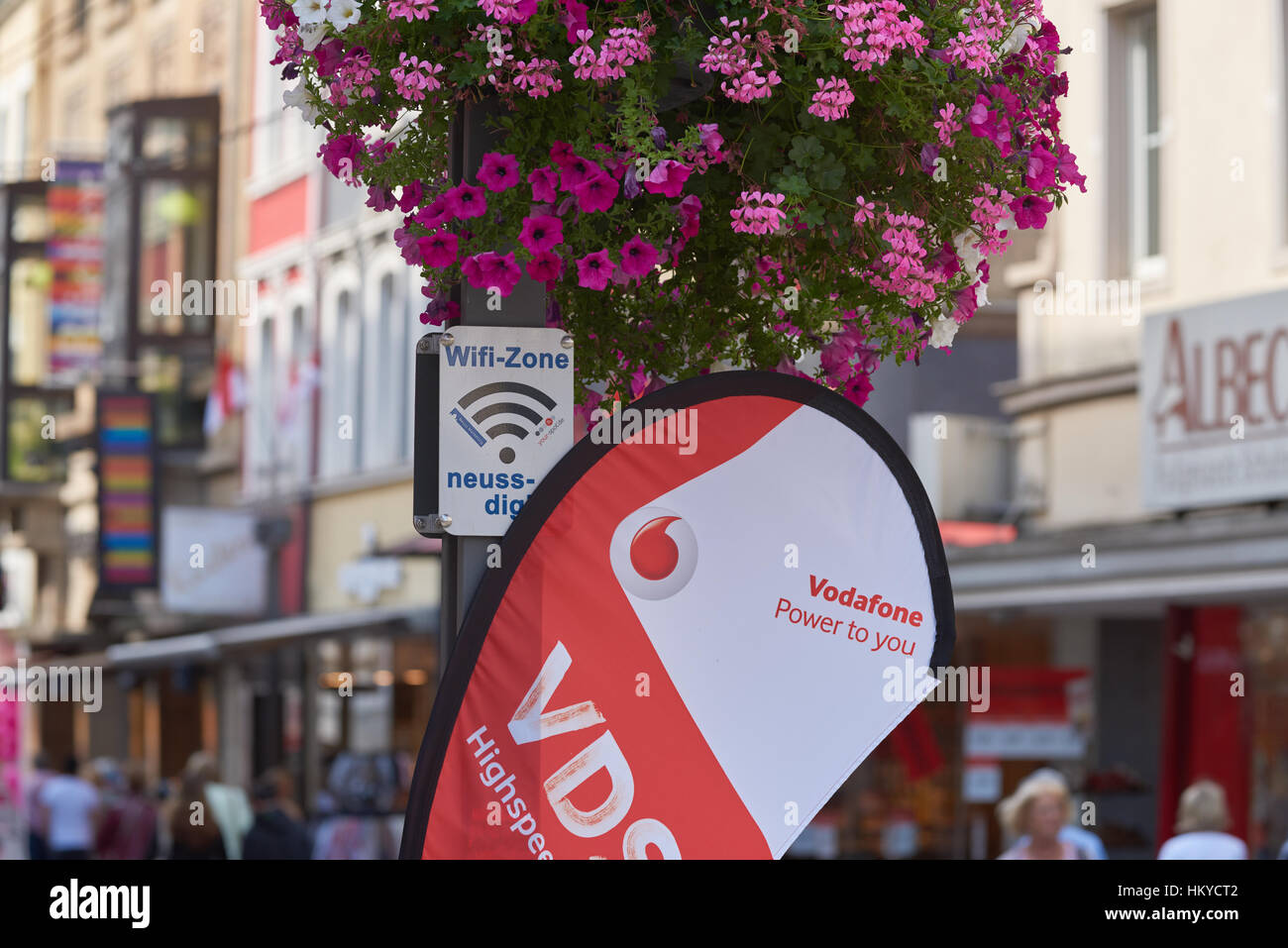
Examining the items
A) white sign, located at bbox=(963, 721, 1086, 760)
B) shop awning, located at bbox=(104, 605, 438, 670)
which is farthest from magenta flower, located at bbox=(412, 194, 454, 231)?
shop awning, located at bbox=(104, 605, 438, 670)

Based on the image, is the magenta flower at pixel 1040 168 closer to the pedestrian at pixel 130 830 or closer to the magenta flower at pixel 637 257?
the magenta flower at pixel 637 257

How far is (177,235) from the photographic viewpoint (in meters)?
24.5

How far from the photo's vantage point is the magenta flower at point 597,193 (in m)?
2.87

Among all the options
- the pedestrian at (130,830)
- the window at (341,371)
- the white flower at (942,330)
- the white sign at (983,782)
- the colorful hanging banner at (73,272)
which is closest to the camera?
the white flower at (942,330)

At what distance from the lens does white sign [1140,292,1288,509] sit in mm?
11906

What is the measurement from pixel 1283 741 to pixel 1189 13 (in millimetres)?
4659

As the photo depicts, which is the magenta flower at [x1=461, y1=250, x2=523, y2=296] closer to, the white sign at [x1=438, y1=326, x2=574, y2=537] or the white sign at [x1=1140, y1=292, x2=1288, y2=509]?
the white sign at [x1=438, y1=326, x2=574, y2=537]

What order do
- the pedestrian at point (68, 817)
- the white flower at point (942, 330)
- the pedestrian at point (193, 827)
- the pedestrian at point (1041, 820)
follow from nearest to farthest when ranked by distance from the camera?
the white flower at point (942, 330)
the pedestrian at point (1041, 820)
the pedestrian at point (193, 827)
the pedestrian at point (68, 817)

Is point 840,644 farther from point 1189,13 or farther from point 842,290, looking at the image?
point 1189,13

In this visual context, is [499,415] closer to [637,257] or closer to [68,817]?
[637,257]

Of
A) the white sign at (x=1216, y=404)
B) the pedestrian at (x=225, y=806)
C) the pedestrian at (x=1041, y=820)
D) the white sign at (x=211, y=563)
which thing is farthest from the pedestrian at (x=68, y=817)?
the pedestrian at (x=1041, y=820)

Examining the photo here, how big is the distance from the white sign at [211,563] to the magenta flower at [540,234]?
20139 mm

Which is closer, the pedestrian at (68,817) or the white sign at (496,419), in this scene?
the white sign at (496,419)
